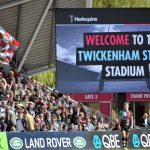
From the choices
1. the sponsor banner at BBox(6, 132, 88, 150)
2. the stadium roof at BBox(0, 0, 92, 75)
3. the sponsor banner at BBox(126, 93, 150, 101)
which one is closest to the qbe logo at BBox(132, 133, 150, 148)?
the sponsor banner at BBox(6, 132, 88, 150)

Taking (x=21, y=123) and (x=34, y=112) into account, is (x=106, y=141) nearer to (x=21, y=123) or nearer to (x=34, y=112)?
(x=21, y=123)

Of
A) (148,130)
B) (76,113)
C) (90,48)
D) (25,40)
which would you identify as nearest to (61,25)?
(90,48)

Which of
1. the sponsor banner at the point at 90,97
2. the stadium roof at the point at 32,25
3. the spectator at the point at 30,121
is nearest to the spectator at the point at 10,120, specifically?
the spectator at the point at 30,121

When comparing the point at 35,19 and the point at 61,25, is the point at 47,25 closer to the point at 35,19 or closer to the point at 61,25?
the point at 35,19

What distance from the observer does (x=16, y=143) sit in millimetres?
23703

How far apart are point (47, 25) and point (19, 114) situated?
1178cm

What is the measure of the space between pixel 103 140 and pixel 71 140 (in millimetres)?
1148

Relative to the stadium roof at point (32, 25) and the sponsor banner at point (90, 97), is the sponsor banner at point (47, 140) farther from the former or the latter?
the sponsor banner at point (90, 97)

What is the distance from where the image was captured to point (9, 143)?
A: 928 inches

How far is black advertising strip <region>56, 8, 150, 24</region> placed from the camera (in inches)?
1123

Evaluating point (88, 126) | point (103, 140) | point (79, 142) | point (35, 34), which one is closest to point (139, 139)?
point (103, 140)

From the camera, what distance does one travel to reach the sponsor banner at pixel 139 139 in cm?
2577

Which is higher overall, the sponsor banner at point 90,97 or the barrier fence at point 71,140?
the sponsor banner at point 90,97

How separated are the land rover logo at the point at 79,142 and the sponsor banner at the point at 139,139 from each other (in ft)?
5.78
